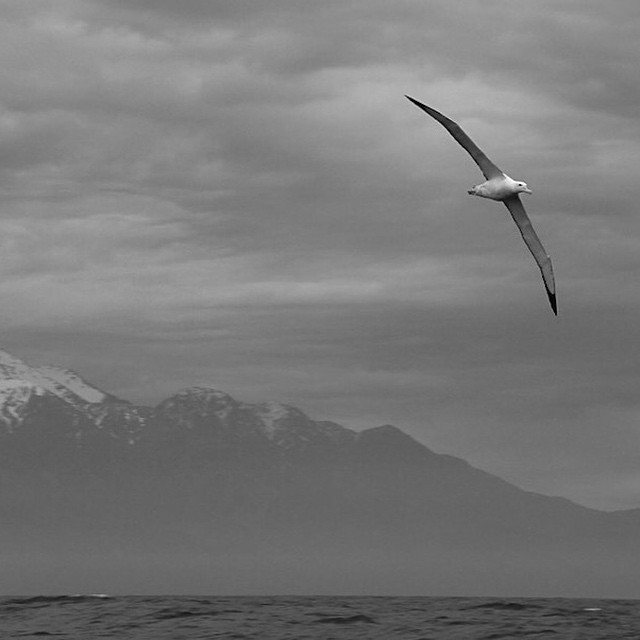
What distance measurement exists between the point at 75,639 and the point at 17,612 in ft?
32.3

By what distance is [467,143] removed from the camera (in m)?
54.0

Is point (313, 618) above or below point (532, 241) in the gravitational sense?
below

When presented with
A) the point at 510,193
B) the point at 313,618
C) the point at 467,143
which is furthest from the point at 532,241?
the point at 313,618

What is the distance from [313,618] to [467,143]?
730 inches

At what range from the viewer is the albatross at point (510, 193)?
179ft

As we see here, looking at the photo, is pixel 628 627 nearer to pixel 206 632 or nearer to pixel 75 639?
pixel 206 632

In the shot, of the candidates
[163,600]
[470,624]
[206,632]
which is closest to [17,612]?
[163,600]

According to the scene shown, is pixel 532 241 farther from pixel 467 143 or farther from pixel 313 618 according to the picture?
pixel 313 618

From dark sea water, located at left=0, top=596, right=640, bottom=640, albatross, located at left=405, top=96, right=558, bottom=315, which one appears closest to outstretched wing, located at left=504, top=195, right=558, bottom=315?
albatross, located at left=405, top=96, right=558, bottom=315

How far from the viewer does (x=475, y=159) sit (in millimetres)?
55750

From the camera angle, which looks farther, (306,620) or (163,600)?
(163,600)

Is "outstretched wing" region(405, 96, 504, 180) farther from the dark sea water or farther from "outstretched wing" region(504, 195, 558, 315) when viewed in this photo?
the dark sea water

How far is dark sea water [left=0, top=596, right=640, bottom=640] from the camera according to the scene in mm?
54875

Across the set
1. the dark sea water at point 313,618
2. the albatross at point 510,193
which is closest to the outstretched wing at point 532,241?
the albatross at point 510,193
